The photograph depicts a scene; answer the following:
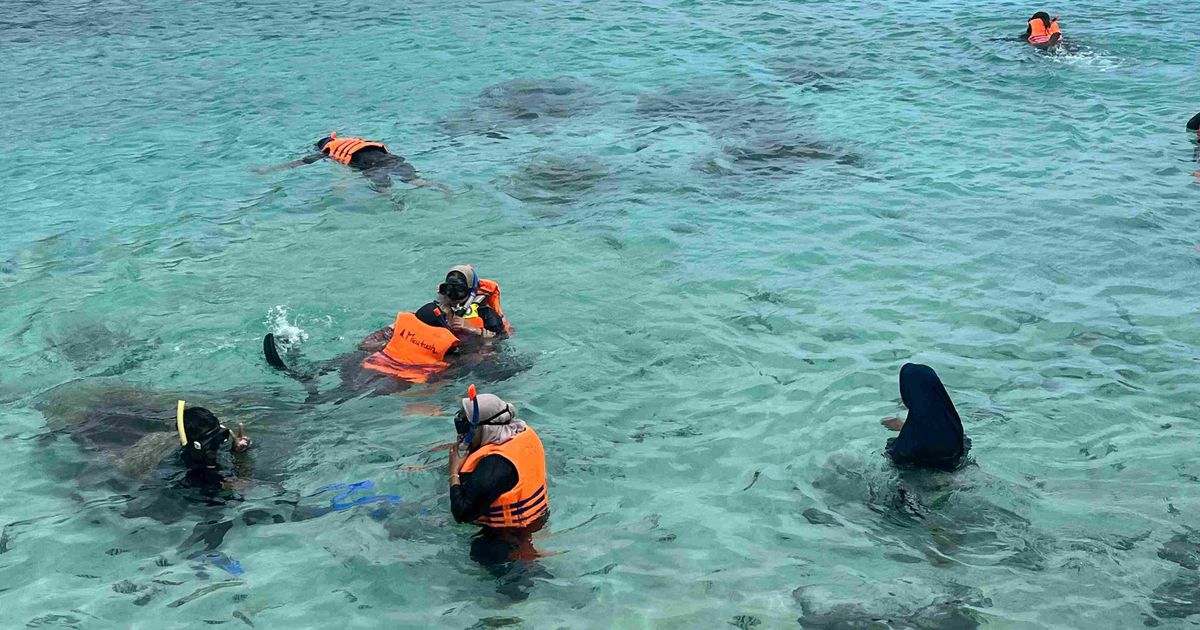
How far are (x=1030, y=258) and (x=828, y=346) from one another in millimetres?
3525

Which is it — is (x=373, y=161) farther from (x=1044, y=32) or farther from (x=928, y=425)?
(x=1044, y=32)

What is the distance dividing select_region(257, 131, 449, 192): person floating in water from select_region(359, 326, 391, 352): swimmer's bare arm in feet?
15.3

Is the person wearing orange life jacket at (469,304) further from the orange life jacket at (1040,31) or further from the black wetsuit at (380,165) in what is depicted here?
the orange life jacket at (1040,31)

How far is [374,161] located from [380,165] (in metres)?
0.10

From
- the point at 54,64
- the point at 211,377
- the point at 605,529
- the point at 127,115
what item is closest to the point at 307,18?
the point at 54,64

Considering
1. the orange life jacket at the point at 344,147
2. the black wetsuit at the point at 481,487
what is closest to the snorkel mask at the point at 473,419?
the black wetsuit at the point at 481,487

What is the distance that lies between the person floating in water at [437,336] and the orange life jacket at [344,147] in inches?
219

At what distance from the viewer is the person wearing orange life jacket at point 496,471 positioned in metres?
6.70

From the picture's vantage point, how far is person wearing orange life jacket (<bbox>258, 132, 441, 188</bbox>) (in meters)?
14.5

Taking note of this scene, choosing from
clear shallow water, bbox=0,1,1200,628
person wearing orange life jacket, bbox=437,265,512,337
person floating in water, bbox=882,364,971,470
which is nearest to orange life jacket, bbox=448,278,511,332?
person wearing orange life jacket, bbox=437,265,512,337

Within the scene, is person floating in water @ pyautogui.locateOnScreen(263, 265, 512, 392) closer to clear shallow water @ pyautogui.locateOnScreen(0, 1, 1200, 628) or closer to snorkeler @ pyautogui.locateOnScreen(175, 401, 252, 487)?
clear shallow water @ pyautogui.locateOnScreen(0, 1, 1200, 628)

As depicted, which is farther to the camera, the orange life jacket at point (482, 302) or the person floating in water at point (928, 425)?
the orange life jacket at point (482, 302)

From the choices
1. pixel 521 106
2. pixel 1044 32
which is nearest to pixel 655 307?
pixel 521 106

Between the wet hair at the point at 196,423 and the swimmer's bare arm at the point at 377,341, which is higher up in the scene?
the wet hair at the point at 196,423
